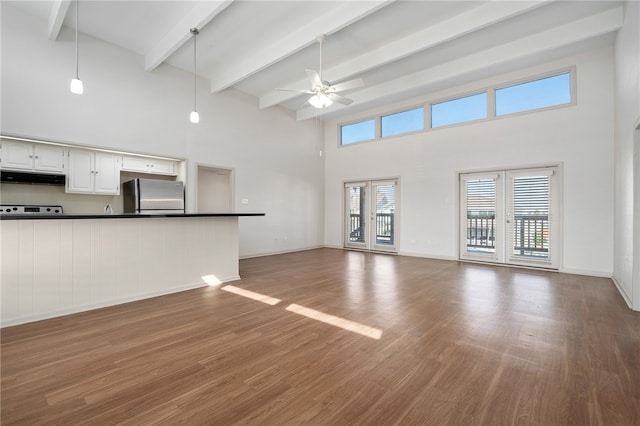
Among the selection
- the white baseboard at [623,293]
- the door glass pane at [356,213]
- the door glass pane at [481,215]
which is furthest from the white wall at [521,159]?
the white baseboard at [623,293]

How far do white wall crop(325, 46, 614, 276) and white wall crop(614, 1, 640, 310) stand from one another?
14.1 inches

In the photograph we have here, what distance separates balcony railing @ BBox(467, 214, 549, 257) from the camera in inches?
221

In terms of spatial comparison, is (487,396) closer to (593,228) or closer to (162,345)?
(162,345)

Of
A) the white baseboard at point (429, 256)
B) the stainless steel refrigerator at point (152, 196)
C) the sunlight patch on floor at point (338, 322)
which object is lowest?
the sunlight patch on floor at point (338, 322)

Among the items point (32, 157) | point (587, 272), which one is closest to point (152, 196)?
point (32, 157)

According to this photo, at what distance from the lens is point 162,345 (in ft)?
7.93

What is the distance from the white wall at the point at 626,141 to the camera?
3344 mm

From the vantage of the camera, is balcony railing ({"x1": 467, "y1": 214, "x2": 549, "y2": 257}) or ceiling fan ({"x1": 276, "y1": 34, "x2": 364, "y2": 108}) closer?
ceiling fan ({"x1": 276, "y1": 34, "x2": 364, "y2": 108})

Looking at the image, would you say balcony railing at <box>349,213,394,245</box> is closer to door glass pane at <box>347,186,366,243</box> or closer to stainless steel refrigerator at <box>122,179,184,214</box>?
door glass pane at <box>347,186,366,243</box>

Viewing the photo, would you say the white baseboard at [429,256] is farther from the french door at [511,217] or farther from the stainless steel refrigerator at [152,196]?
the stainless steel refrigerator at [152,196]

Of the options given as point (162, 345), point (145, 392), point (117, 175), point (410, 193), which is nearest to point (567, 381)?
point (145, 392)

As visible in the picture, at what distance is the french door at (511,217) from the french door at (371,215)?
1757 mm

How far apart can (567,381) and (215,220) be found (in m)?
4.27

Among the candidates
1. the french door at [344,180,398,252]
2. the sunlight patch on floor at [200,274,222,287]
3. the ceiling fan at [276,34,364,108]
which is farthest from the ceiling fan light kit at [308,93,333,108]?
the french door at [344,180,398,252]
